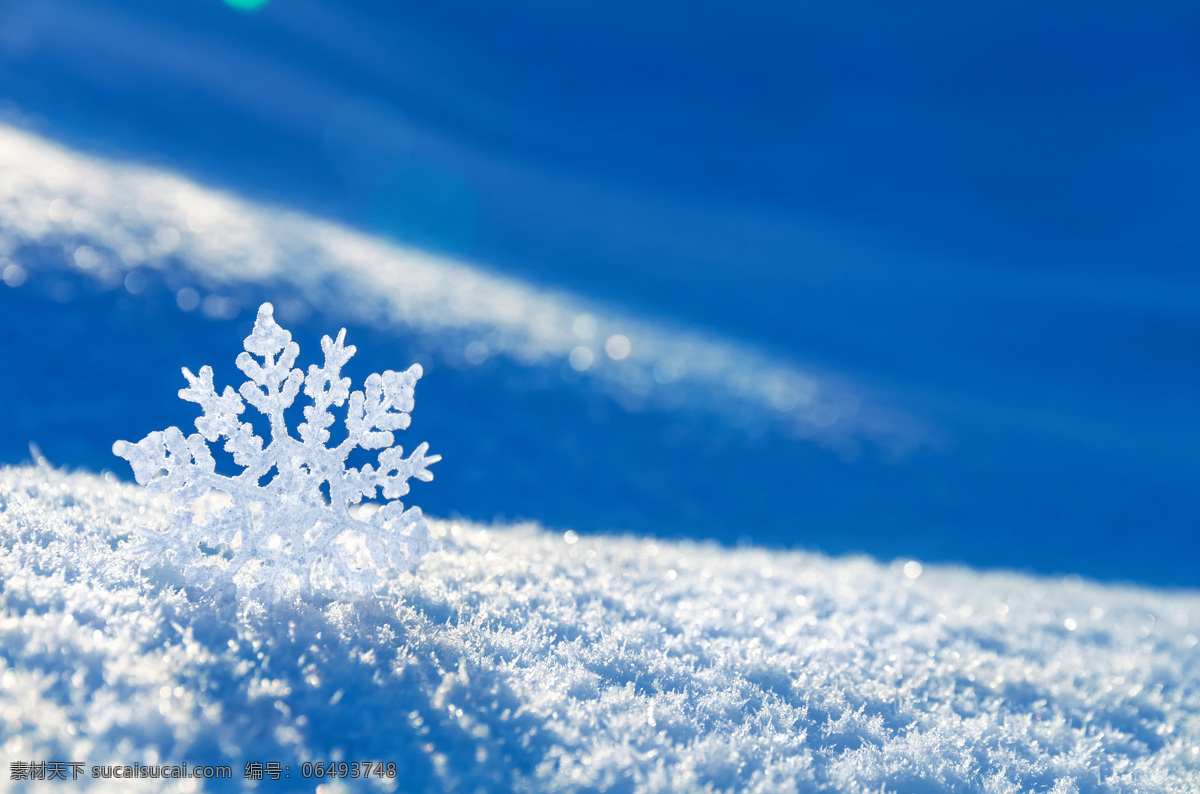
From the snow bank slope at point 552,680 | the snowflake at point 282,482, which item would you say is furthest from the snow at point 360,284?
the snowflake at point 282,482

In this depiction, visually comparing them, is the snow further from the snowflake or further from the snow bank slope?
the snowflake

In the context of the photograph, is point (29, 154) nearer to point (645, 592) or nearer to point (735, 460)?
point (735, 460)

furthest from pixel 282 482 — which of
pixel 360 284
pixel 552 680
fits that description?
pixel 360 284

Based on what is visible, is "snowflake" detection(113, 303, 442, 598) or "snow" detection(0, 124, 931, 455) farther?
"snow" detection(0, 124, 931, 455)

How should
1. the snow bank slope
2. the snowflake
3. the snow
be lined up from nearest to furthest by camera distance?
the snow bank slope
the snowflake
the snow

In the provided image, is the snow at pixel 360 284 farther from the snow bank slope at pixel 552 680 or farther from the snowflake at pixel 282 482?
the snowflake at pixel 282 482

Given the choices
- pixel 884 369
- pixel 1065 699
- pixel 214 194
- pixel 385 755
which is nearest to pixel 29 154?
pixel 214 194

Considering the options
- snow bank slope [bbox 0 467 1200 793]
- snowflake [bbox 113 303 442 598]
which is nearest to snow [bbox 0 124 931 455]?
snow bank slope [bbox 0 467 1200 793]
